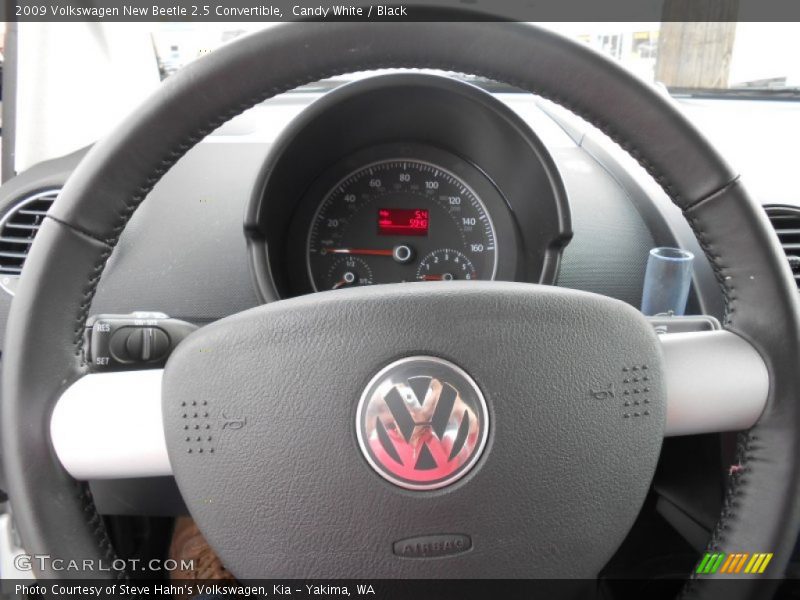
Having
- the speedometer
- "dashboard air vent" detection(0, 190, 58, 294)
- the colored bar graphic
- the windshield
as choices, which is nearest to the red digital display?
the speedometer

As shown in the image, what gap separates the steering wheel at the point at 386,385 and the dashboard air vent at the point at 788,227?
95 cm

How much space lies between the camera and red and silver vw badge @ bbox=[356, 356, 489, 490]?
0.67m

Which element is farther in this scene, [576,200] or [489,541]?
[576,200]

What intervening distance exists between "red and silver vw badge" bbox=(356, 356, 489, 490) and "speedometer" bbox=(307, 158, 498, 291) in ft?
3.44

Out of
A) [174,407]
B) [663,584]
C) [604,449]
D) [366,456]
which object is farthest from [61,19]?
[663,584]

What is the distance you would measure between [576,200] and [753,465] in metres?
0.94

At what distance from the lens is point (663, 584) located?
4.41 feet

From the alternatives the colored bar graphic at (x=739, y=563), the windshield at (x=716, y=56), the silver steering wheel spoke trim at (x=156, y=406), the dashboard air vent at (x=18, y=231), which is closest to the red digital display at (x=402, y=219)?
the windshield at (x=716, y=56)

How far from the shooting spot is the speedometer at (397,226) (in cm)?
170

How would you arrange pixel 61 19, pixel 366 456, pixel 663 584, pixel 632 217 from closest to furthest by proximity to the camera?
1. pixel 366 456
2. pixel 663 584
3. pixel 632 217
4. pixel 61 19

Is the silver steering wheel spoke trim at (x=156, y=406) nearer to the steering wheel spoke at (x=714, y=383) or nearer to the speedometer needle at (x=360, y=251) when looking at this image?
the steering wheel spoke at (x=714, y=383)

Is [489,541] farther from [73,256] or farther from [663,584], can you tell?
[663,584]

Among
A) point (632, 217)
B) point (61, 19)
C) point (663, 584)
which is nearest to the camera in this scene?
point (663, 584)

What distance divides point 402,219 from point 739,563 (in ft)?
3.79
